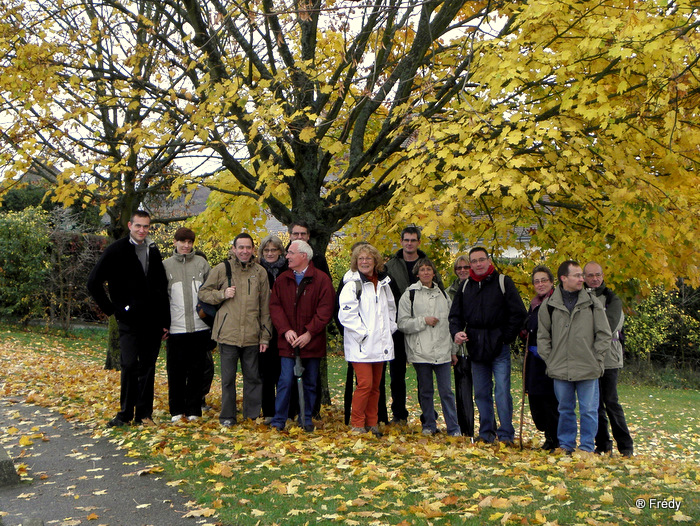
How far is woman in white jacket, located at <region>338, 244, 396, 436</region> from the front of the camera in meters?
6.63

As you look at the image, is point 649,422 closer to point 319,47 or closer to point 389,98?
point 389,98

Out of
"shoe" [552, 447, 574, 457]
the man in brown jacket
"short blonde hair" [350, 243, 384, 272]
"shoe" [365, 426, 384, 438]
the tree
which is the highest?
the tree

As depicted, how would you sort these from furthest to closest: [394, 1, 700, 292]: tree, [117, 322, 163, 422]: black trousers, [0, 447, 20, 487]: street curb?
[117, 322, 163, 422]: black trousers
[394, 1, 700, 292]: tree
[0, 447, 20, 487]: street curb

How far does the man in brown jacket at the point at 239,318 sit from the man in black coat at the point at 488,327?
2.11 meters

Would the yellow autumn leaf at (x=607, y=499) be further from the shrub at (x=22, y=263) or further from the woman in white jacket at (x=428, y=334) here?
the shrub at (x=22, y=263)

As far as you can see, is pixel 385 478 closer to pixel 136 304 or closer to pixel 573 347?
pixel 573 347

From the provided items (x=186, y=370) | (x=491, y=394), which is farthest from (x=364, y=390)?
(x=186, y=370)

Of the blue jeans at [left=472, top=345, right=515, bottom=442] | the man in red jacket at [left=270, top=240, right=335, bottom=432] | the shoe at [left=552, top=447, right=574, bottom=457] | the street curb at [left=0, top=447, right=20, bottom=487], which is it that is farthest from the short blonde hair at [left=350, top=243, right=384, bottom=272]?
the street curb at [left=0, top=447, right=20, bottom=487]

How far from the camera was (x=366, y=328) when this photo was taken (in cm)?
664

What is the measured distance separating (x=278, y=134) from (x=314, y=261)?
1.47 metres

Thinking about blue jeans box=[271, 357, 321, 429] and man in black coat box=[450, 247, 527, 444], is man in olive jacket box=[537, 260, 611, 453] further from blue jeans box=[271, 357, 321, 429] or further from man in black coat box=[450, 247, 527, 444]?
blue jeans box=[271, 357, 321, 429]

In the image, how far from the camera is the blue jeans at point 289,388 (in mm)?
6828

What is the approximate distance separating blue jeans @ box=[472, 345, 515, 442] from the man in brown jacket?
2.35 metres

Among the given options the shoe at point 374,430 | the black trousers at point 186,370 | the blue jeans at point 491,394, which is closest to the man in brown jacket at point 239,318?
the black trousers at point 186,370
